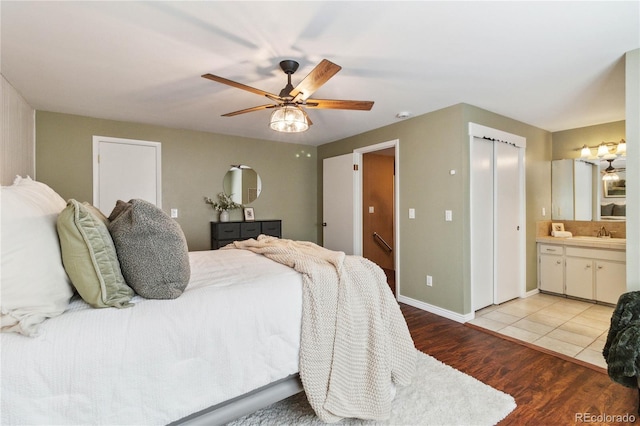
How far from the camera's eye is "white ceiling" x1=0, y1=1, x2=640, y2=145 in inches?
66.3

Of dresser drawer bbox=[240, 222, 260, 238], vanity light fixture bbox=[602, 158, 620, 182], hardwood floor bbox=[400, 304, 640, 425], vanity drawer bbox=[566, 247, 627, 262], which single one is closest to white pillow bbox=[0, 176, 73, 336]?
hardwood floor bbox=[400, 304, 640, 425]

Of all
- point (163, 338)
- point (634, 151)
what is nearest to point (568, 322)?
point (634, 151)

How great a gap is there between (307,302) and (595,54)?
2.71m

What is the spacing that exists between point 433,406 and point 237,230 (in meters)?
3.27

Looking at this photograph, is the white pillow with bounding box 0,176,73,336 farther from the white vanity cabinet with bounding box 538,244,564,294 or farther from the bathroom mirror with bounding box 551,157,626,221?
the bathroom mirror with bounding box 551,157,626,221

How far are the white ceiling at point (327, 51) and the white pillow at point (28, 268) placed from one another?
122 centimetres

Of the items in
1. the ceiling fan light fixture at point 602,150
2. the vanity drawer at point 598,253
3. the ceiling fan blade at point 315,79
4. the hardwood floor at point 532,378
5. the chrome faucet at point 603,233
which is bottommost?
the hardwood floor at point 532,378

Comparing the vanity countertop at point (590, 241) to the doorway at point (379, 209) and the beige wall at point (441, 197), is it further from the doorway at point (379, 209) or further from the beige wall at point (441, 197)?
the doorway at point (379, 209)

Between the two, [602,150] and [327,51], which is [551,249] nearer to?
[602,150]

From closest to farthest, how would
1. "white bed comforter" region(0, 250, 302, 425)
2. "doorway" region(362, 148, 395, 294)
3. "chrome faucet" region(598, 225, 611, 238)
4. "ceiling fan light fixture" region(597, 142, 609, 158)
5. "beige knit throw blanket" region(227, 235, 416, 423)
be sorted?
"white bed comforter" region(0, 250, 302, 425), "beige knit throw blanket" region(227, 235, 416, 423), "ceiling fan light fixture" region(597, 142, 609, 158), "chrome faucet" region(598, 225, 611, 238), "doorway" region(362, 148, 395, 294)

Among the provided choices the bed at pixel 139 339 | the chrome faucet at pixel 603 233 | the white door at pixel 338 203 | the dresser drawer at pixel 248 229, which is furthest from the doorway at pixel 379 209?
the bed at pixel 139 339

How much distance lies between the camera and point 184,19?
69.0 inches

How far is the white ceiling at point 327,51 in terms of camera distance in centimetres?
168

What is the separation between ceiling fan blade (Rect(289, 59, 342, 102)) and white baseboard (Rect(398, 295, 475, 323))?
108 inches
